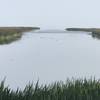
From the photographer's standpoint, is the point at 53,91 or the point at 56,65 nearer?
the point at 53,91

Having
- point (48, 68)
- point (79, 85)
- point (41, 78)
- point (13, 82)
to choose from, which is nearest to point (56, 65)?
point (48, 68)

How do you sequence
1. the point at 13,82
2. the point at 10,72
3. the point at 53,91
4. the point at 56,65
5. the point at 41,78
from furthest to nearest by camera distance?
1. the point at 56,65
2. the point at 10,72
3. the point at 41,78
4. the point at 13,82
5. the point at 53,91

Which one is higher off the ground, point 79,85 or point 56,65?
point 79,85

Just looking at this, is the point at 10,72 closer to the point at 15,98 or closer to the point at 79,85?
the point at 79,85

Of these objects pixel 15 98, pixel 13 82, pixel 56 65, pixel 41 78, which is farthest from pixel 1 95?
pixel 56 65

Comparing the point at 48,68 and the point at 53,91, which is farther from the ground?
the point at 53,91

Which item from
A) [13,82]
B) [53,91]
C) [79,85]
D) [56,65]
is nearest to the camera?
[53,91]

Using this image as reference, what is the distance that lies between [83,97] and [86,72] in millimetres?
9825

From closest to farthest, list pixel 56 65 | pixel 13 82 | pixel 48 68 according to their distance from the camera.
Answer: pixel 13 82, pixel 48 68, pixel 56 65

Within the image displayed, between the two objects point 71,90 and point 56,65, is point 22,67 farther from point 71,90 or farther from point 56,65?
point 71,90

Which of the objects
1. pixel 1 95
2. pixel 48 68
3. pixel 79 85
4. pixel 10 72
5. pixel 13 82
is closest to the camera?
pixel 1 95

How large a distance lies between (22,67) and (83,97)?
11533 mm

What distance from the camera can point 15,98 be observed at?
6.13m

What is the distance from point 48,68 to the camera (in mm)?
17344
